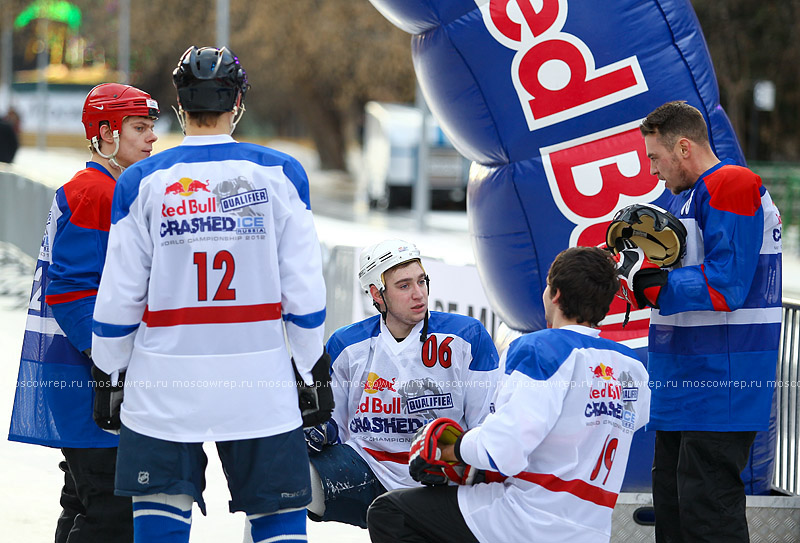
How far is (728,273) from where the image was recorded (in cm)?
368

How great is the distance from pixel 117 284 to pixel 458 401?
4.66ft

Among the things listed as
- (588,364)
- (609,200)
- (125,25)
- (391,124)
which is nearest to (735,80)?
(391,124)

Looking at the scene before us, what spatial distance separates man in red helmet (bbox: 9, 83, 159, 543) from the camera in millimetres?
3654

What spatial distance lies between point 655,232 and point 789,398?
148 centimetres

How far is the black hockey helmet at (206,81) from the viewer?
10.4 feet

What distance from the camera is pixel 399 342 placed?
4.08 meters

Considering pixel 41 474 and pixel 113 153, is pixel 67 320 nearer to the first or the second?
pixel 113 153

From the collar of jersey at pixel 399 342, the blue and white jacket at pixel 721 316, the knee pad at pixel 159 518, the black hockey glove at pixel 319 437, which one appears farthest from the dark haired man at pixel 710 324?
the knee pad at pixel 159 518

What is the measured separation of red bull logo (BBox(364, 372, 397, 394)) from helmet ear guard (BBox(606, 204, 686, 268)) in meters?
1.00

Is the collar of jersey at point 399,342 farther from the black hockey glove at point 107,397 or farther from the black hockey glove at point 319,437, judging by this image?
the black hockey glove at point 107,397

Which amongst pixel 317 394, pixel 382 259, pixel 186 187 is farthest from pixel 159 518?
pixel 382 259

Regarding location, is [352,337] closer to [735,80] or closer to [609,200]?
[609,200]

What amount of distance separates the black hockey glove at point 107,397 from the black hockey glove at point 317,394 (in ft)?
1.72

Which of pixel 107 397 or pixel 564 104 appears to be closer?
pixel 107 397
